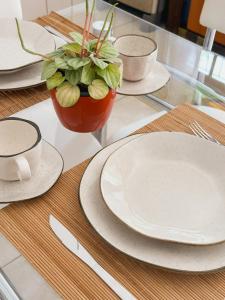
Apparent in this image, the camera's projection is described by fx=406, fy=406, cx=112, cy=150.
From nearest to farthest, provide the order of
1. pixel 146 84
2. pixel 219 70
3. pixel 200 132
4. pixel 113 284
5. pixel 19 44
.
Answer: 1. pixel 113 284
2. pixel 200 132
3. pixel 146 84
4. pixel 19 44
5. pixel 219 70

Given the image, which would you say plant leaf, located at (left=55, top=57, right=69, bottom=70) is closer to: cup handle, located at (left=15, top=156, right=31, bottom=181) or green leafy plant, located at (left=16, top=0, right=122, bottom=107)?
green leafy plant, located at (left=16, top=0, right=122, bottom=107)

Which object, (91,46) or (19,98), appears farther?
(19,98)

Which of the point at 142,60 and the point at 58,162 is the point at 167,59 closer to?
the point at 142,60

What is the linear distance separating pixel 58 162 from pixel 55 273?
8.0 inches

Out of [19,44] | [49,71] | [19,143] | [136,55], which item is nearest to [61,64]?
[49,71]

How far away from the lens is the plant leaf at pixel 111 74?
0.66m

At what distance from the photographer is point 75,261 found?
0.56m

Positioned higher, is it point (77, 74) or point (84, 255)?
point (77, 74)

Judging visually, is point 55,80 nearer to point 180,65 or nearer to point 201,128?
point 201,128

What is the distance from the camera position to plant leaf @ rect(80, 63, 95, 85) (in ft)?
2.11

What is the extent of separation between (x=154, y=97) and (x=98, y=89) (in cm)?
26

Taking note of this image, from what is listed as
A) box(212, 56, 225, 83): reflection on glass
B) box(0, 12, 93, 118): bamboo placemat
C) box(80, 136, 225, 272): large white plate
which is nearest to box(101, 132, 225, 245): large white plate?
box(80, 136, 225, 272): large white plate

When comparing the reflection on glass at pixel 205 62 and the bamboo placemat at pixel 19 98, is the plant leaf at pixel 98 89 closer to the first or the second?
the bamboo placemat at pixel 19 98

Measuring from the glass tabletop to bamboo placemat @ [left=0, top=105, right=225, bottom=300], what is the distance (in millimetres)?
357
